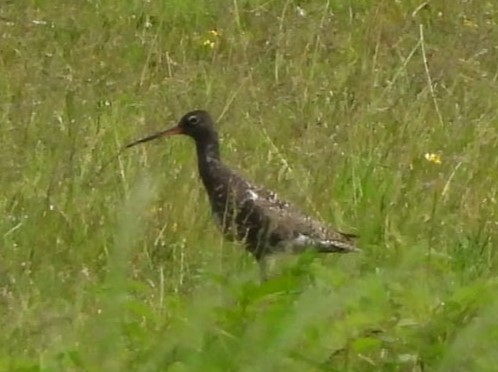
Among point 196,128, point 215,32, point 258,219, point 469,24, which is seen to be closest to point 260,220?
point 258,219

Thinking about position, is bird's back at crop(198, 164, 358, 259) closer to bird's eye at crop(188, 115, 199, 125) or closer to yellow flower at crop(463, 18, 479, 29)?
bird's eye at crop(188, 115, 199, 125)

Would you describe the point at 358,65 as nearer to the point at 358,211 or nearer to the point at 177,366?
the point at 358,211

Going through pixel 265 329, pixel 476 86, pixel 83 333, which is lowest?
pixel 476 86

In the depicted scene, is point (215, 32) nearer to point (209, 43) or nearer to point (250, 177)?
point (209, 43)

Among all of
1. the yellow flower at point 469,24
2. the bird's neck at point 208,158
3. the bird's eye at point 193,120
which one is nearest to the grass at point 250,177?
the yellow flower at point 469,24

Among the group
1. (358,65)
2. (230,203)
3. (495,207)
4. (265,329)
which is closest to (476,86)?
(358,65)

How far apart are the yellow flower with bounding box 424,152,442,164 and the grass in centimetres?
5

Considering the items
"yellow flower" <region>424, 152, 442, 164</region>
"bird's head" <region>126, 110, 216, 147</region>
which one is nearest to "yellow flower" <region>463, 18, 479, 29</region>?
"yellow flower" <region>424, 152, 442, 164</region>

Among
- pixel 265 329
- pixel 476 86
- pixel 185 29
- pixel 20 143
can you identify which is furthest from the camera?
pixel 185 29

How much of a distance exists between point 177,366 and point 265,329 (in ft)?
0.70

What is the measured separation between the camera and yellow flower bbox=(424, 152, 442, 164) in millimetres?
8500

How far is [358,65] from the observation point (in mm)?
10273

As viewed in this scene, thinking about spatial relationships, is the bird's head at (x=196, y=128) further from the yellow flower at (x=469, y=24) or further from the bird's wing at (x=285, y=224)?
A: the yellow flower at (x=469, y=24)

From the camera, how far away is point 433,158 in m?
8.55
